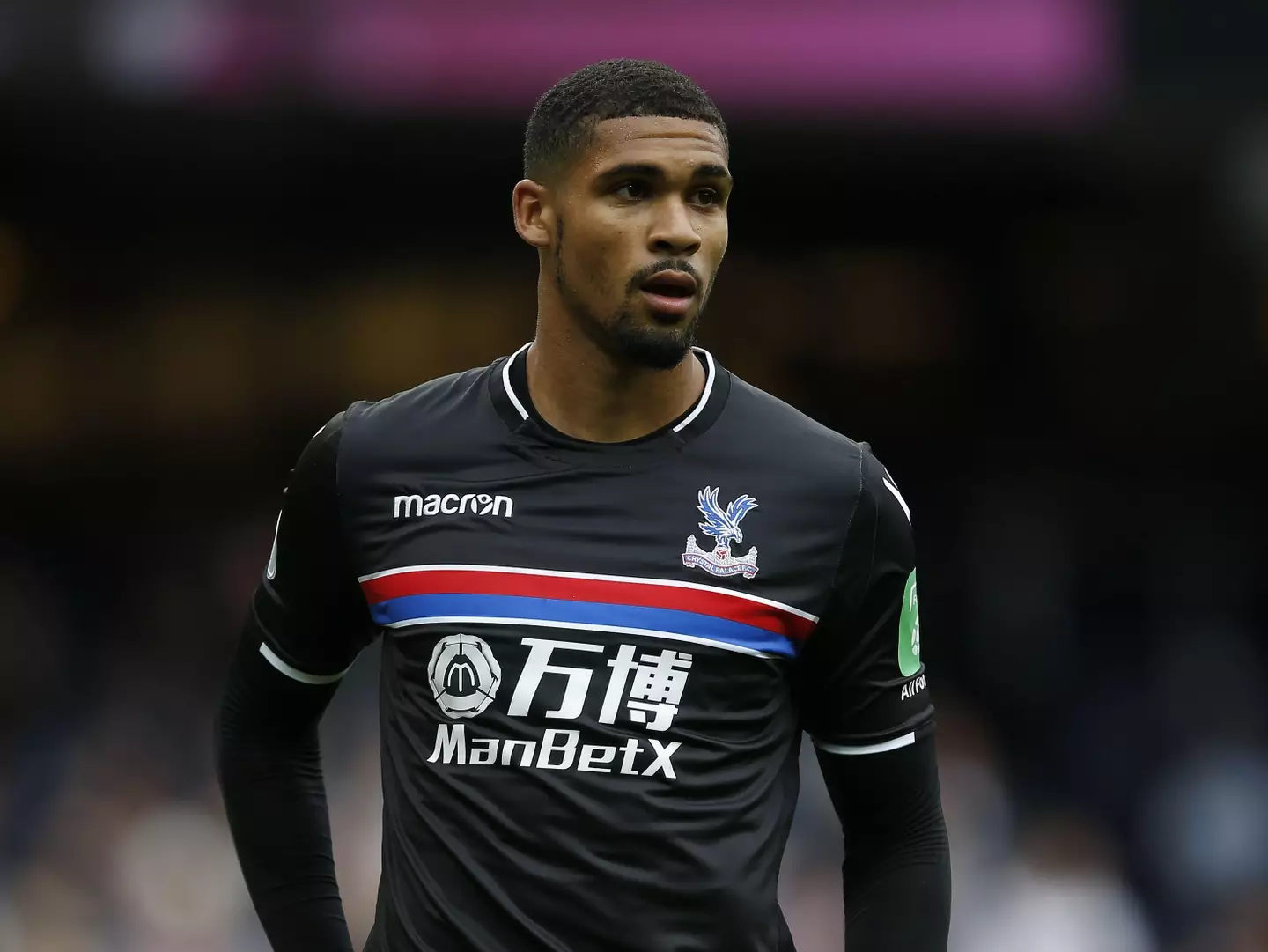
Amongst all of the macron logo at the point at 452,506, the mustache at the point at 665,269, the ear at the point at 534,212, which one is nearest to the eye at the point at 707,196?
the mustache at the point at 665,269

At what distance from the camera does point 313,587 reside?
10.2 feet

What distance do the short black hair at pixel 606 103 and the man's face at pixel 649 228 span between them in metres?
0.02

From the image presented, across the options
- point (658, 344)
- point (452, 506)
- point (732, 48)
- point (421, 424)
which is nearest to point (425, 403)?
point (421, 424)

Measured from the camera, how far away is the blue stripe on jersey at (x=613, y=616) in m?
Answer: 2.82

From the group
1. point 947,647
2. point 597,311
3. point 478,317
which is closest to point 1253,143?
point 947,647

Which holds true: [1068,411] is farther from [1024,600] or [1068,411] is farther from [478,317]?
[478,317]

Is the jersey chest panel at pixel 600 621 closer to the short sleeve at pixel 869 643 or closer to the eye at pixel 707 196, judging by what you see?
the short sleeve at pixel 869 643

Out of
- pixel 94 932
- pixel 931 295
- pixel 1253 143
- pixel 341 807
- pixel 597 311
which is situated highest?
pixel 597 311

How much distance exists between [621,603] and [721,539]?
176 mm

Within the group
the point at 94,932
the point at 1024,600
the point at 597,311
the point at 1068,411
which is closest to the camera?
the point at 597,311

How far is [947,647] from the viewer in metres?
10.2

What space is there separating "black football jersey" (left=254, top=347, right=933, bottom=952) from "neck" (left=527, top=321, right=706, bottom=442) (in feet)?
0.09

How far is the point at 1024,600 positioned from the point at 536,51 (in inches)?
152

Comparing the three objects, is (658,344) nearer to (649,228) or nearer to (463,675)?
(649,228)
